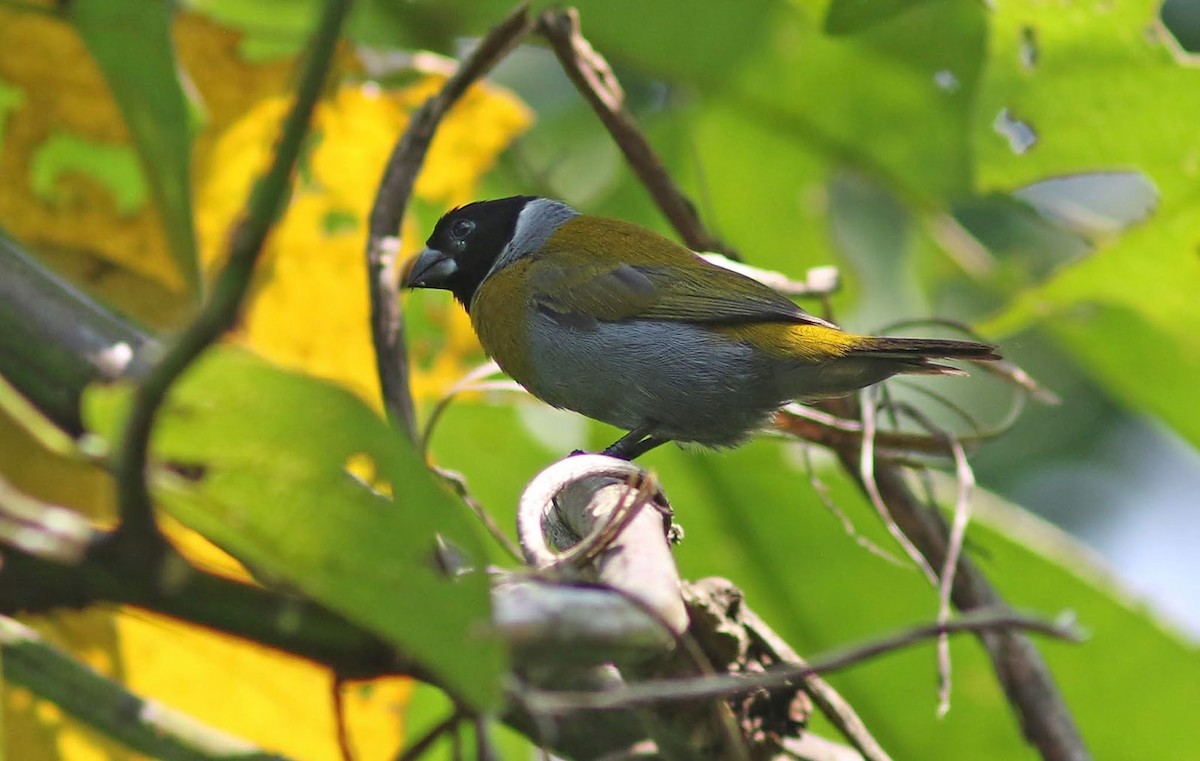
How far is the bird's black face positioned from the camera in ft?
11.1

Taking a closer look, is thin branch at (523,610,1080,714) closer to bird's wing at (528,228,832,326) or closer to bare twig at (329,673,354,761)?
bare twig at (329,673,354,761)

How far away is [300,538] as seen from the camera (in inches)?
49.1

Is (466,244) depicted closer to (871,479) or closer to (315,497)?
(871,479)

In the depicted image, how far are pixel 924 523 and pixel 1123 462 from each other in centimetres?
664

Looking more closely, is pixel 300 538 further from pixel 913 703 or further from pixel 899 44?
pixel 899 44

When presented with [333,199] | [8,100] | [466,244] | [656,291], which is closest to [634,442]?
[656,291]

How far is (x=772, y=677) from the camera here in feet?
4.39

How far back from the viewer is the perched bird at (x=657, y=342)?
279 centimetres

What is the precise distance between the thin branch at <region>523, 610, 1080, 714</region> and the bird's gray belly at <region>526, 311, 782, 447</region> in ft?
4.97

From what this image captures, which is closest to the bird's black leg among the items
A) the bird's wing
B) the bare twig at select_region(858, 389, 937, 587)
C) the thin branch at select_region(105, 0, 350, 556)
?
the bird's wing

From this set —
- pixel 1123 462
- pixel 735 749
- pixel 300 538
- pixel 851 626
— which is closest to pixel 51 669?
pixel 300 538

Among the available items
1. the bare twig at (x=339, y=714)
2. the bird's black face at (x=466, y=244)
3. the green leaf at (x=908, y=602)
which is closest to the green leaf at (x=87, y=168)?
the bird's black face at (x=466, y=244)

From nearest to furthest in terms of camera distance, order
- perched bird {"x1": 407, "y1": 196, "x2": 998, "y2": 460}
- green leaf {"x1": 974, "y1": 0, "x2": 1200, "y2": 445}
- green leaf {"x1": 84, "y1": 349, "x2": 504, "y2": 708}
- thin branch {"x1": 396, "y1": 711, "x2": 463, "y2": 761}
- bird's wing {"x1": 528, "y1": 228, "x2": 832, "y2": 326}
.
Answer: green leaf {"x1": 84, "y1": 349, "x2": 504, "y2": 708}
thin branch {"x1": 396, "y1": 711, "x2": 463, "y2": 761}
perched bird {"x1": 407, "y1": 196, "x2": 998, "y2": 460}
bird's wing {"x1": 528, "y1": 228, "x2": 832, "y2": 326}
green leaf {"x1": 974, "y1": 0, "x2": 1200, "y2": 445}

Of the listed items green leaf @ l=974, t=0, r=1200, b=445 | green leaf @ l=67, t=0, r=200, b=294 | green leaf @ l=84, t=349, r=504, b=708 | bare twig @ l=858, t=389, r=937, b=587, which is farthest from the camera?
green leaf @ l=974, t=0, r=1200, b=445
